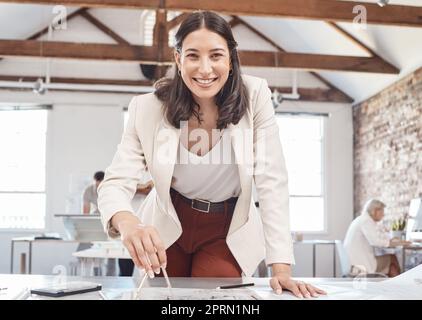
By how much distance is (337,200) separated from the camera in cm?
893

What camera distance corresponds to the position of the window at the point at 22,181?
849 cm

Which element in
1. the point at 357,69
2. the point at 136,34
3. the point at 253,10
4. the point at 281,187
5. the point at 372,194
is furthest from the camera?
the point at 136,34

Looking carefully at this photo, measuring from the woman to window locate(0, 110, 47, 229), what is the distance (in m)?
7.38

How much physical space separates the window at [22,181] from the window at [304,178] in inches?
150

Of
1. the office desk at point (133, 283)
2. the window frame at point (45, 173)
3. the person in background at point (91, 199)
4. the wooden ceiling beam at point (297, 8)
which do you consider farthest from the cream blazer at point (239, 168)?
the window frame at point (45, 173)

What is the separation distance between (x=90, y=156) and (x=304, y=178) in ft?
11.1

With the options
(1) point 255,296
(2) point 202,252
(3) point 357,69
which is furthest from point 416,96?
(1) point 255,296

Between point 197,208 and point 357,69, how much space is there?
20.3ft

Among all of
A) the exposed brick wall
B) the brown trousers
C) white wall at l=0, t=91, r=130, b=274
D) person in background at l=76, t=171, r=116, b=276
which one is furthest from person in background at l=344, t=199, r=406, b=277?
the brown trousers

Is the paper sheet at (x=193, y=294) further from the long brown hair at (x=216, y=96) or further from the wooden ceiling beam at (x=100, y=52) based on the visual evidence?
the wooden ceiling beam at (x=100, y=52)

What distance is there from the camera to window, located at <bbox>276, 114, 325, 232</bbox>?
29.2 feet

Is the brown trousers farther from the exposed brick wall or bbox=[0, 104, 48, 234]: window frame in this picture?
bbox=[0, 104, 48, 234]: window frame
